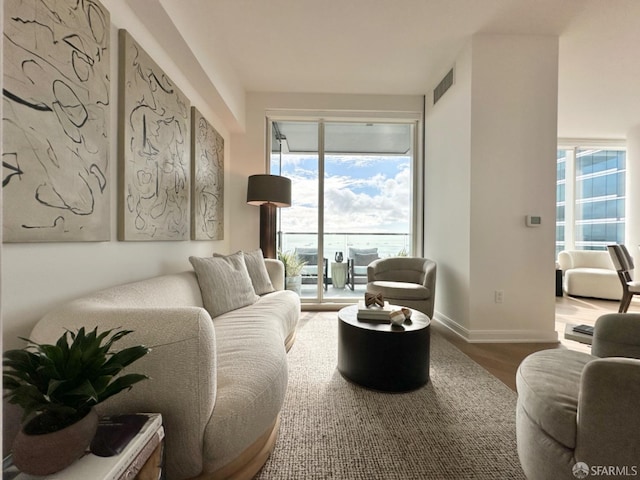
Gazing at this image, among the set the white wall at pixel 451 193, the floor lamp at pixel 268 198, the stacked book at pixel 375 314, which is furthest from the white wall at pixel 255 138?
the stacked book at pixel 375 314

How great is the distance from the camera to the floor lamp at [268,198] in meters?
3.38

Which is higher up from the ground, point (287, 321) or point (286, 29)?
point (286, 29)

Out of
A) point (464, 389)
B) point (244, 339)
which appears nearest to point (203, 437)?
point (244, 339)

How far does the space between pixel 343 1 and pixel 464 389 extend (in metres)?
3.12

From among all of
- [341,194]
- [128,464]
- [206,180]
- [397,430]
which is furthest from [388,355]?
[341,194]

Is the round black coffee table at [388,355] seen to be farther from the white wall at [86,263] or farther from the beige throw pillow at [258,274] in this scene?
the white wall at [86,263]

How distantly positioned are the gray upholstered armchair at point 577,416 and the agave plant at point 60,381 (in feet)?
4.55

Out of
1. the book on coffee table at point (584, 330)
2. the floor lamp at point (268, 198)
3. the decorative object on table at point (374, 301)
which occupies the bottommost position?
the book on coffee table at point (584, 330)

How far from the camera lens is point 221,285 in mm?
2160

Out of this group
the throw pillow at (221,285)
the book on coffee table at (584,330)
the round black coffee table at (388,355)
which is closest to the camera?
the book on coffee table at (584,330)

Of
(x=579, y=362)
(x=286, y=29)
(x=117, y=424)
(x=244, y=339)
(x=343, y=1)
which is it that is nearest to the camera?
(x=117, y=424)

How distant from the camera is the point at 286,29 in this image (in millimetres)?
2766

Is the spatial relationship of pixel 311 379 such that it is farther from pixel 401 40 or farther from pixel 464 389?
pixel 401 40

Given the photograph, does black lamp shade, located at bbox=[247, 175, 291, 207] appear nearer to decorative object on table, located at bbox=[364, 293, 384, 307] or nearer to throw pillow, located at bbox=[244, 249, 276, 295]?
throw pillow, located at bbox=[244, 249, 276, 295]
